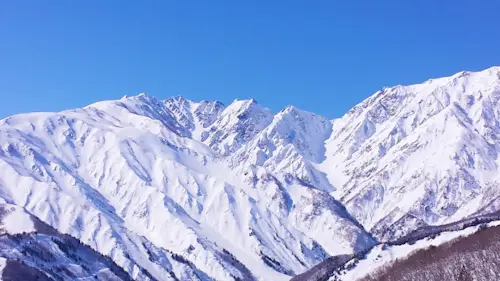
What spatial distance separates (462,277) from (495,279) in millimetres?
9968

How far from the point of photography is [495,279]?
200 meters

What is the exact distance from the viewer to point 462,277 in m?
198
